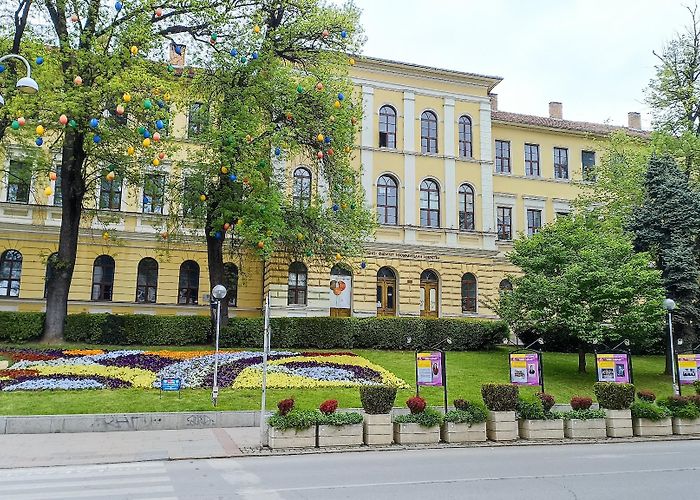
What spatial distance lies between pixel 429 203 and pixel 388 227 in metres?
3.41

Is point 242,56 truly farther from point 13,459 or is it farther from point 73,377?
point 13,459

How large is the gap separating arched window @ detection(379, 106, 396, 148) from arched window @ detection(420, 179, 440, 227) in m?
3.17

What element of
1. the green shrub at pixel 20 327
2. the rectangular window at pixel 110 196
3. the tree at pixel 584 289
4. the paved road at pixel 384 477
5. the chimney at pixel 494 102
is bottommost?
the paved road at pixel 384 477

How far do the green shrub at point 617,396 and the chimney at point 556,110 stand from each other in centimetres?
3645

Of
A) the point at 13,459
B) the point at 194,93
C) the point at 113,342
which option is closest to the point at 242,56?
the point at 194,93

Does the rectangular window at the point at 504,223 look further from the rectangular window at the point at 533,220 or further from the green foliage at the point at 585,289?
the green foliage at the point at 585,289

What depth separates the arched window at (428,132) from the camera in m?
38.8

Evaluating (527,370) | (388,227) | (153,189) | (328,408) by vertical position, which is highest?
(388,227)

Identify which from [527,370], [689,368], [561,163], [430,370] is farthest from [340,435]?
[561,163]

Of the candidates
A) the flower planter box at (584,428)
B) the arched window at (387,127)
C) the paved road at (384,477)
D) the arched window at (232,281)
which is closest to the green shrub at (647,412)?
the flower planter box at (584,428)

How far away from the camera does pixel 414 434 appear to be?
14.3m

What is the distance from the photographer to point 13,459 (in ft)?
39.2

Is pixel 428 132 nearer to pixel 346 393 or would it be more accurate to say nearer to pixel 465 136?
pixel 465 136

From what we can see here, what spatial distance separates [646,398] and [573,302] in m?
7.57
